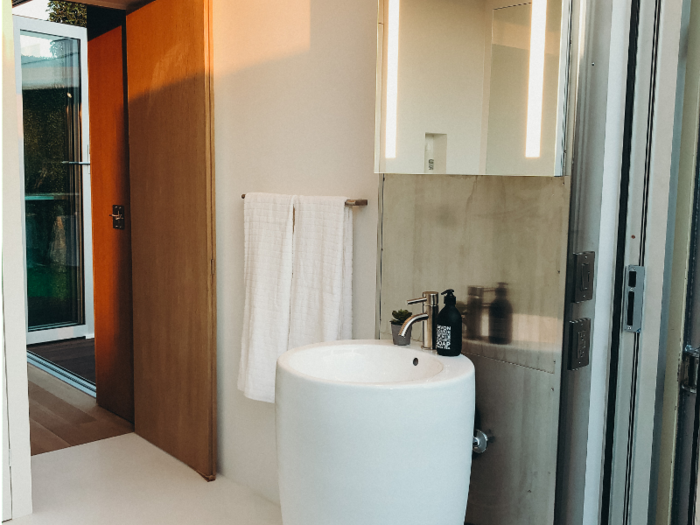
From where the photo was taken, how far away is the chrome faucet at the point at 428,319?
1.62m

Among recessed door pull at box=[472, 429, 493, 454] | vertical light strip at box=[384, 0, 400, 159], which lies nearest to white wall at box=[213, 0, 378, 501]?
vertical light strip at box=[384, 0, 400, 159]

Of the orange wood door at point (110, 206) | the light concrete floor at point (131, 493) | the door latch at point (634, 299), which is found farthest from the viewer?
the orange wood door at point (110, 206)

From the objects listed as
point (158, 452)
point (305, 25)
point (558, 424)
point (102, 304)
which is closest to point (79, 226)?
point (102, 304)

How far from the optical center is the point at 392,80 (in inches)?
67.1

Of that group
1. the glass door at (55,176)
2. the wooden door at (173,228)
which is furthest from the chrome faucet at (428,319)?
the glass door at (55,176)

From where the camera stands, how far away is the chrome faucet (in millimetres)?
1620

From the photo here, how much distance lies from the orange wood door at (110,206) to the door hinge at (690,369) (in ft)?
8.29

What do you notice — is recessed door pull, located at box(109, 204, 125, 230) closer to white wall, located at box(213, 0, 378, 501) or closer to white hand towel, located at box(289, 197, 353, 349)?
white wall, located at box(213, 0, 378, 501)

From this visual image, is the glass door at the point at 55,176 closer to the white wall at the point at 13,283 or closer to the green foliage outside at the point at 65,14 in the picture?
the green foliage outside at the point at 65,14

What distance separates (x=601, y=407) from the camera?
4.83ft

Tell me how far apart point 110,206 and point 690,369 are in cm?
275

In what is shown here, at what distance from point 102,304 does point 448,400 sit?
2477 mm

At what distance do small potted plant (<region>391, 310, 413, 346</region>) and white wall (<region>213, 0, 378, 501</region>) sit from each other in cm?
22

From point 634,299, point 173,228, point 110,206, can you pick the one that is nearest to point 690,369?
point 634,299
